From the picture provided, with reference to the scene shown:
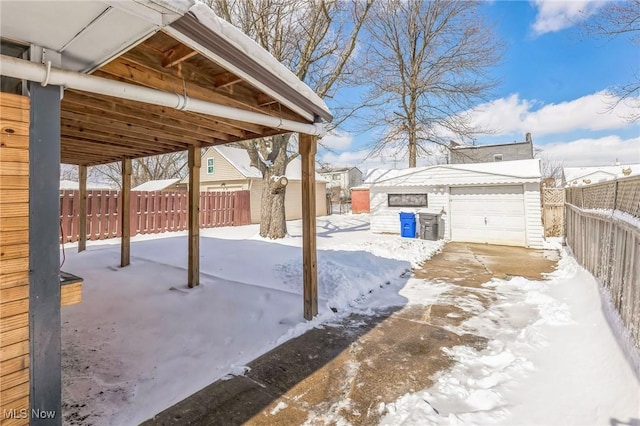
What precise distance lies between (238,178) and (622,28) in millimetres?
14768

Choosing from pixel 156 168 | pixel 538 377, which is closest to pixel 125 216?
pixel 538 377

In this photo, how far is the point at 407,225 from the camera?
432 inches

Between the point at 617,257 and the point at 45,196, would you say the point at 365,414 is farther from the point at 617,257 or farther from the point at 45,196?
the point at 617,257

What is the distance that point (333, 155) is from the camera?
13266 millimetres

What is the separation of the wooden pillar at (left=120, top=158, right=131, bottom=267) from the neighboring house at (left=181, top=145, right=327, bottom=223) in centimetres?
915

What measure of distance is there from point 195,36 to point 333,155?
11453mm

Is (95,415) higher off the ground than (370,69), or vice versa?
(370,69)

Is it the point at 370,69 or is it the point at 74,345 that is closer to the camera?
the point at 74,345

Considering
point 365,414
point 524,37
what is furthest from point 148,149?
point 524,37

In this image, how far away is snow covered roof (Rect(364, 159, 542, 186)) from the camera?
9406 mm

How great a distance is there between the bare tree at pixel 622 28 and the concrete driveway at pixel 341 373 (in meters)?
7.23

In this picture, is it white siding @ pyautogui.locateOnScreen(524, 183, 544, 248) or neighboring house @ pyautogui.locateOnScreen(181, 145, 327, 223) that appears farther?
neighboring house @ pyautogui.locateOnScreen(181, 145, 327, 223)

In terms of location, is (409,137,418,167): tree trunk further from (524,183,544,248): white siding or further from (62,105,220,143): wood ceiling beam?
(62,105,220,143): wood ceiling beam

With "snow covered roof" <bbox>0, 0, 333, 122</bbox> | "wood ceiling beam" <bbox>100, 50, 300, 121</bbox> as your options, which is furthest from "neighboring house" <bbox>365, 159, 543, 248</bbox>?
"snow covered roof" <bbox>0, 0, 333, 122</bbox>
